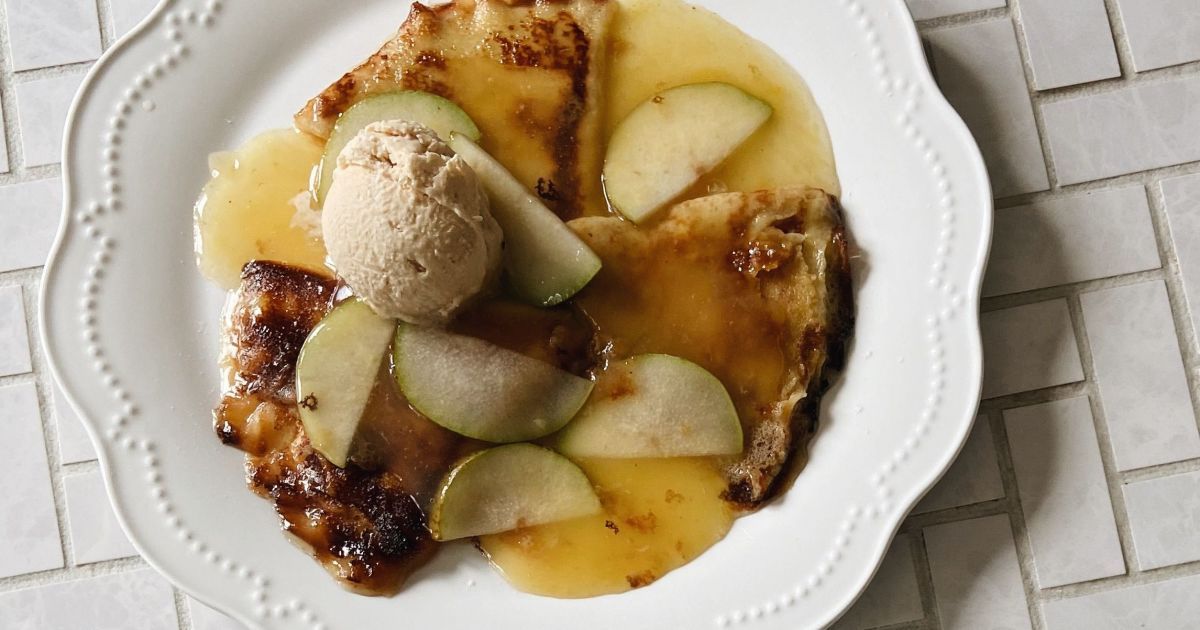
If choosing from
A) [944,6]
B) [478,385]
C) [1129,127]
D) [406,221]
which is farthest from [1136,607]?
[406,221]

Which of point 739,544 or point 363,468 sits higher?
point 363,468

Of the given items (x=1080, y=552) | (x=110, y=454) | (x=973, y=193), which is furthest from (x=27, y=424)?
(x=1080, y=552)

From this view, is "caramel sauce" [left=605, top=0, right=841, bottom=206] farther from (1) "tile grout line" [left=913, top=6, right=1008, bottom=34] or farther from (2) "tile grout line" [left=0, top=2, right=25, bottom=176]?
(2) "tile grout line" [left=0, top=2, right=25, bottom=176]

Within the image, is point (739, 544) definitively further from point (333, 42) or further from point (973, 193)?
point (333, 42)

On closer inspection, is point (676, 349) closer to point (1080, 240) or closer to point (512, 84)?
point (512, 84)

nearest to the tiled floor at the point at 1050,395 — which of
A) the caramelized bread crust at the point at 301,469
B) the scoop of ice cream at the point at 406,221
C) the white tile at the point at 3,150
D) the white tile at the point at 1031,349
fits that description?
the white tile at the point at 1031,349

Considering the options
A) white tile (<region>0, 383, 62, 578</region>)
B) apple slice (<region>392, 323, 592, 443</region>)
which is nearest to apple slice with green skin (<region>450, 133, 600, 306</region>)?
apple slice (<region>392, 323, 592, 443</region>)

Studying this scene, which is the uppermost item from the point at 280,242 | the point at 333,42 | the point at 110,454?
the point at 333,42

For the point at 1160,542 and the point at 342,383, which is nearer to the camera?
the point at 342,383
